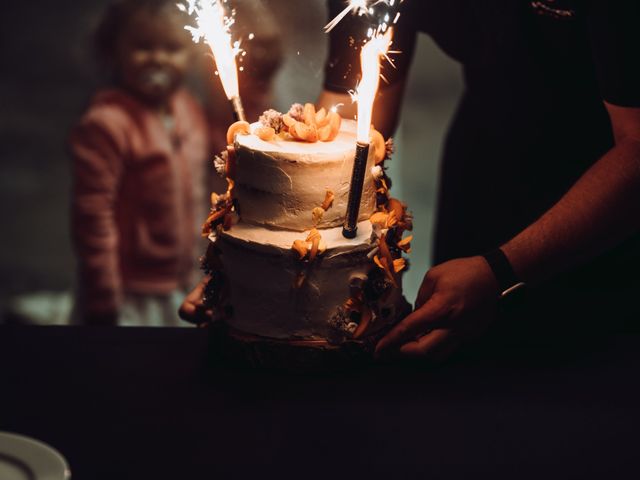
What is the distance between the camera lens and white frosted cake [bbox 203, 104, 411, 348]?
→ 54.6 inches

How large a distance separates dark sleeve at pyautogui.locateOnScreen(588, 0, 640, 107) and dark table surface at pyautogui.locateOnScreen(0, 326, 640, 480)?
459mm

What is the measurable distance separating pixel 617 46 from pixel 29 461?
1075 millimetres

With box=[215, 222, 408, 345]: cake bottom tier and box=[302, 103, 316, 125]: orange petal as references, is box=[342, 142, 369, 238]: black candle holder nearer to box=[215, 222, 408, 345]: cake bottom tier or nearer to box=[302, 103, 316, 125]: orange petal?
box=[215, 222, 408, 345]: cake bottom tier

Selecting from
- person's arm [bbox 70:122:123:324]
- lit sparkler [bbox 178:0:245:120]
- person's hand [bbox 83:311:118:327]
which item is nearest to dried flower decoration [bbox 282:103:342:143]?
lit sparkler [bbox 178:0:245:120]

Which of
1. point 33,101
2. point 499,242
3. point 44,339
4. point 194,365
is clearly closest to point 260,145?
point 194,365

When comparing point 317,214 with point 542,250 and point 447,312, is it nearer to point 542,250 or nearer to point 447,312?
point 447,312

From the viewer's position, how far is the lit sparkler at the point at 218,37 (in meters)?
1.46

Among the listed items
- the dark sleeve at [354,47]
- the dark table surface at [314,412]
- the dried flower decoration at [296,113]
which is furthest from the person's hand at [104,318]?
the dried flower decoration at [296,113]

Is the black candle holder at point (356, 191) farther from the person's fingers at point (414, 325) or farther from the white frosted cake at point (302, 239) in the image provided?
the person's fingers at point (414, 325)

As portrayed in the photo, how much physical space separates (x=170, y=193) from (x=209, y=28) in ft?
4.11

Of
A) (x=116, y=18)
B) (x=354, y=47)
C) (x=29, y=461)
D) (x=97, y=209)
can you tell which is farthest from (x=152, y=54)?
(x=29, y=461)

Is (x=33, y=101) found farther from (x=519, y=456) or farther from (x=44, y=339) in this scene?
(x=519, y=456)

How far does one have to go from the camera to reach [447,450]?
1242 millimetres

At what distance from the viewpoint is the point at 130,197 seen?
2623 millimetres
